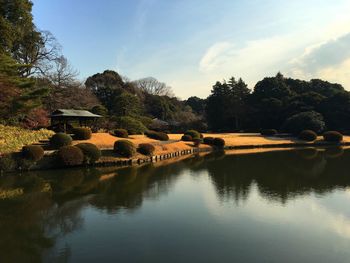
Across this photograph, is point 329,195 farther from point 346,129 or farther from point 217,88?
point 217,88

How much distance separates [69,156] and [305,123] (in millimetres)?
32532

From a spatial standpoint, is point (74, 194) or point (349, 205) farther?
point (74, 194)

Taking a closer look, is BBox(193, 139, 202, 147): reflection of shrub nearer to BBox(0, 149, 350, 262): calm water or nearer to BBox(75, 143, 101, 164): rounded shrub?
BBox(75, 143, 101, 164): rounded shrub

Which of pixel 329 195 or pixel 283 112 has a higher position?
pixel 283 112

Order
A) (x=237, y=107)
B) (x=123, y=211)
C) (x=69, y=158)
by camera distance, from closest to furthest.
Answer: (x=123, y=211) → (x=69, y=158) → (x=237, y=107)

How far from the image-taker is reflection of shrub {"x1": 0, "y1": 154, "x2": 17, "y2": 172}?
1975 centimetres

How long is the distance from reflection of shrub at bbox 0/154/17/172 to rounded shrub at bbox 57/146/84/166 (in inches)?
103

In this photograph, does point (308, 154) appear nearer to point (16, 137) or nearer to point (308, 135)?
point (308, 135)

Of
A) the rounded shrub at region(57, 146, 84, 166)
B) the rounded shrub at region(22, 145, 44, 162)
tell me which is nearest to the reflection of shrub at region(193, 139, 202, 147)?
the rounded shrub at region(57, 146, 84, 166)

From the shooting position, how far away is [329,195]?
46.0ft

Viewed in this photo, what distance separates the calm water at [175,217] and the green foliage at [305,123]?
25213 mm

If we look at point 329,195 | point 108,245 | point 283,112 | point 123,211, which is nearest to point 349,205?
point 329,195

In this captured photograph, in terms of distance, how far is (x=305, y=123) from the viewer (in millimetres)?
43781

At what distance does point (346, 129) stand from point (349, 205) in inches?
1572
